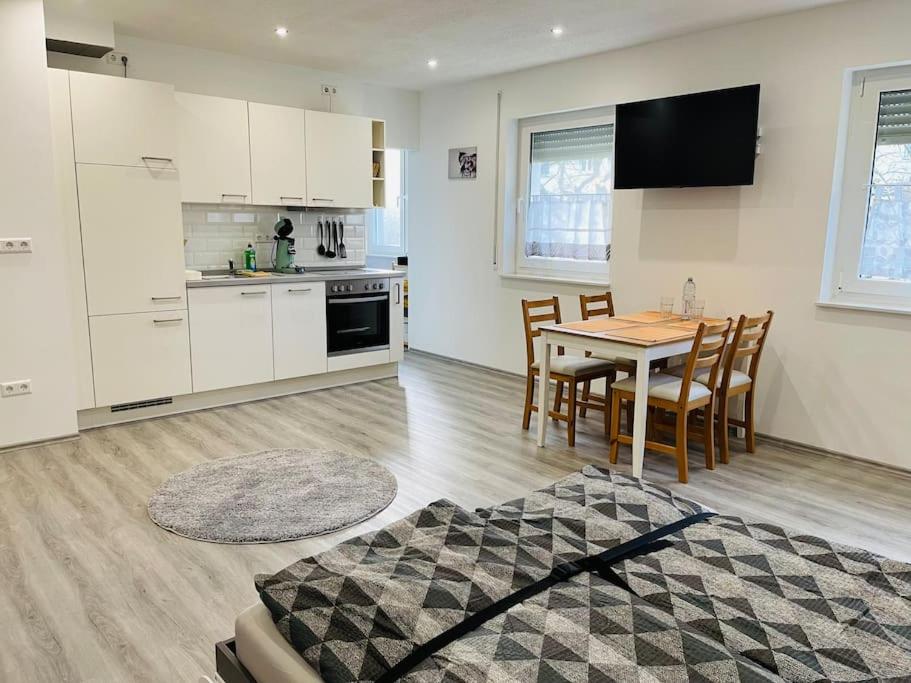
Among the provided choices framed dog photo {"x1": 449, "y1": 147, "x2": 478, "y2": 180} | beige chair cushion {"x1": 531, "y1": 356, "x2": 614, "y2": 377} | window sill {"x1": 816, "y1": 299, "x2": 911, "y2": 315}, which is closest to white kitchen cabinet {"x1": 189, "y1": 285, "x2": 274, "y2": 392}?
beige chair cushion {"x1": 531, "y1": 356, "x2": 614, "y2": 377}

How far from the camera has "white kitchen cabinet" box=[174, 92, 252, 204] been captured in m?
4.73

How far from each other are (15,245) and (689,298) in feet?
13.7

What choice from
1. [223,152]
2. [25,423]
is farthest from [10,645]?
[223,152]

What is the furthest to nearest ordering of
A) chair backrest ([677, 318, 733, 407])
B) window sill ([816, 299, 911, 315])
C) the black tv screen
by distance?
the black tv screen < window sill ([816, 299, 911, 315]) < chair backrest ([677, 318, 733, 407])

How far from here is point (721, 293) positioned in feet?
14.8

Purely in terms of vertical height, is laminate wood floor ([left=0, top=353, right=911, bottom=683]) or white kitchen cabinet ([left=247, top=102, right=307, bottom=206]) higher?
white kitchen cabinet ([left=247, top=102, right=307, bottom=206])

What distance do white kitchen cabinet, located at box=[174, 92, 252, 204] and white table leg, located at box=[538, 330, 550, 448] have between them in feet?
8.46

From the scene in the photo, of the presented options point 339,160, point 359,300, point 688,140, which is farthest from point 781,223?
point 339,160

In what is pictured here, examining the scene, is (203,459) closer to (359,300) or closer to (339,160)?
(359,300)

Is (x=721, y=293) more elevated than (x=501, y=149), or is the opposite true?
(x=501, y=149)

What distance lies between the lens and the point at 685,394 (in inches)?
141

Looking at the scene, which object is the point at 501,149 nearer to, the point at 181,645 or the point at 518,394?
the point at 518,394

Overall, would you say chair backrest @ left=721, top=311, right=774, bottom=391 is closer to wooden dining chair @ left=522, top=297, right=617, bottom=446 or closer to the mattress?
wooden dining chair @ left=522, top=297, right=617, bottom=446

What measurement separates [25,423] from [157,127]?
2023mm
